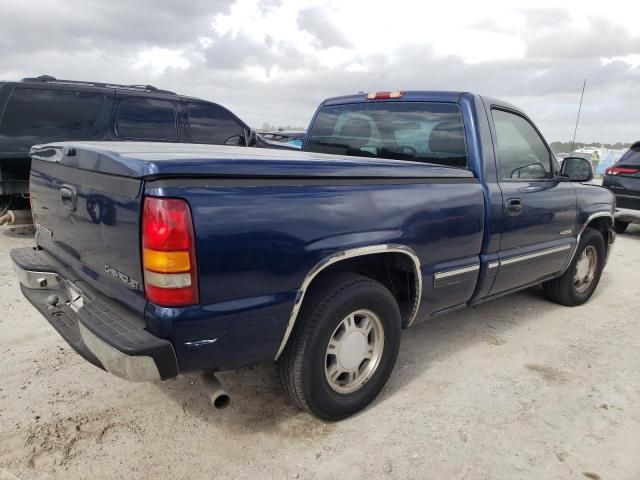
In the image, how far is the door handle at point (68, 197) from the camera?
7.87 feet

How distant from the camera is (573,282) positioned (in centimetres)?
471

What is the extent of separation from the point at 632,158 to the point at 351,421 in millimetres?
8005

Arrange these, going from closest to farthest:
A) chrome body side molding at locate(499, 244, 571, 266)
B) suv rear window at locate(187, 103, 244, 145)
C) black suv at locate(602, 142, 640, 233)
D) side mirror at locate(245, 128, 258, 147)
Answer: chrome body side molding at locate(499, 244, 571, 266)
suv rear window at locate(187, 103, 244, 145)
side mirror at locate(245, 128, 258, 147)
black suv at locate(602, 142, 640, 233)

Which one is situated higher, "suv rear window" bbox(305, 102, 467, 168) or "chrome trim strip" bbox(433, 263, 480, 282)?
"suv rear window" bbox(305, 102, 467, 168)

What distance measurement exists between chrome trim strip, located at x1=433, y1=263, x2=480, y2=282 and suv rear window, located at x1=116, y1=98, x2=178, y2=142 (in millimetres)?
5129

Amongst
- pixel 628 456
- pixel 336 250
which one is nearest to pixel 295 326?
pixel 336 250

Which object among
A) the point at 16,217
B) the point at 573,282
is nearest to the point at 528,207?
the point at 573,282

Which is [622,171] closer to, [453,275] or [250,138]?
[250,138]

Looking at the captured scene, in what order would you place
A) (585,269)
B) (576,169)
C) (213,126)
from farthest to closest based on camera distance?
(213,126), (585,269), (576,169)

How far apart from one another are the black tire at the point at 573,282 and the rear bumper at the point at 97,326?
3.96m

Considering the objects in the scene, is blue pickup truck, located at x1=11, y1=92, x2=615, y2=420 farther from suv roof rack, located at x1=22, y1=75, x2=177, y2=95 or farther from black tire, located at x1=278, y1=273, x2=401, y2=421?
suv roof rack, located at x1=22, y1=75, x2=177, y2=95

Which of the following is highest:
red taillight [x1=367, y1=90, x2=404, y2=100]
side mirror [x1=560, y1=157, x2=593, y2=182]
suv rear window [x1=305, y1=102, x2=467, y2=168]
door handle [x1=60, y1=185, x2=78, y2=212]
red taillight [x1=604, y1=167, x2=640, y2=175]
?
red taillight [x1=367, y1=90, x2=404, y2=100]

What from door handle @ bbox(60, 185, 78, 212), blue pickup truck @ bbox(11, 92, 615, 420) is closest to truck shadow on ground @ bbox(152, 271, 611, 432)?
blue pickup truck @ bbox(11, 92, 615, 420)

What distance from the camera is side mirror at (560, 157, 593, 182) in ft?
13.2
